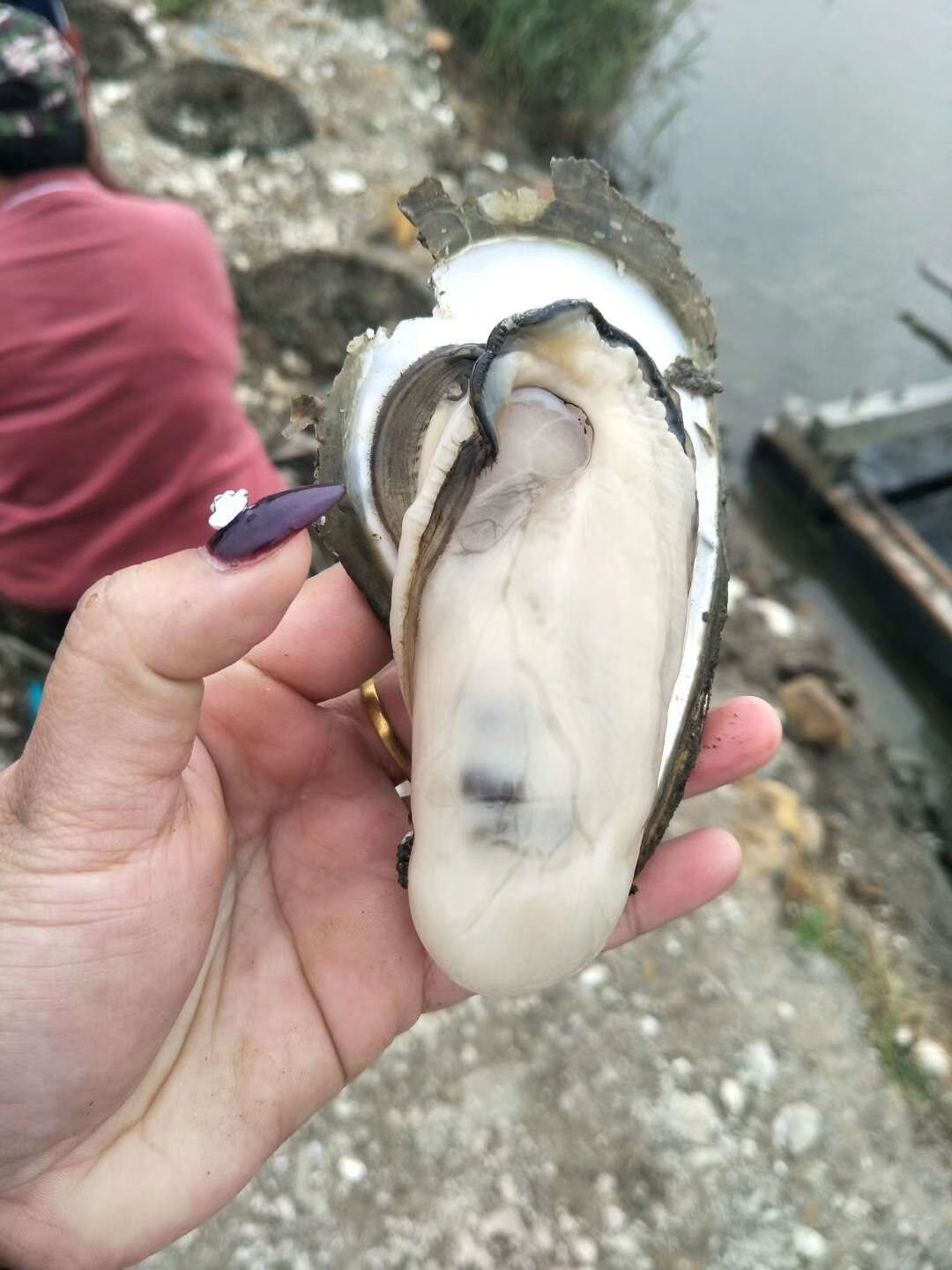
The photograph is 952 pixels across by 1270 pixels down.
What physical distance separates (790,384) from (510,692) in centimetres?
470

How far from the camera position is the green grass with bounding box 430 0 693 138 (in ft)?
15.8

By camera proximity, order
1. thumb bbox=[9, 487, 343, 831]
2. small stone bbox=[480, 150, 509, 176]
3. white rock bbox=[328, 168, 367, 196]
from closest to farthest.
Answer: thumb bbox=[9, 487, 343, 831], white rock bbox=[328, 168, 367, 196], small stone bbox=[480, 150, 509, 176]

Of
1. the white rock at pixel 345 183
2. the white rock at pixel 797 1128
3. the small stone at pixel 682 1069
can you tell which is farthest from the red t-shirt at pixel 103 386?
the white rock at pixel 345 183

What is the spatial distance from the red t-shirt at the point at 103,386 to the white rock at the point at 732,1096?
1.71 meters

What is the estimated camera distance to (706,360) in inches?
57.2

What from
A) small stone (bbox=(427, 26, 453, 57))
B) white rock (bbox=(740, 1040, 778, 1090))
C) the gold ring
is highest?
small stone (bbox=(427, 26, 453, 57))

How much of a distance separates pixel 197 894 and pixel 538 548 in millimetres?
600

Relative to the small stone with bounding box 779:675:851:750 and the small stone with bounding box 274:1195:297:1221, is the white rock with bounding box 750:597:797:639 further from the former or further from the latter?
the small stone with bounding box 274:1195:297:1221

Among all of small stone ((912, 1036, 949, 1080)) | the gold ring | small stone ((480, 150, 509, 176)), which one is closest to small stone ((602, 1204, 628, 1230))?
small stone ((912, 1036, 949, 1080))

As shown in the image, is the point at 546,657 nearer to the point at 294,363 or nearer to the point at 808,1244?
the point at 808,1244

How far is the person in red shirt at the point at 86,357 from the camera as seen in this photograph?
1.73 metres

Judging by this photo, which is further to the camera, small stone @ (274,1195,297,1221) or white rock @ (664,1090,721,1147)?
white rock @ (664,1090,721,1147)

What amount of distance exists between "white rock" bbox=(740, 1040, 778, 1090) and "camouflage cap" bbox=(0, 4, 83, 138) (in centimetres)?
244

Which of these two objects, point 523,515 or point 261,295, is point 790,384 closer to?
point 261,295
